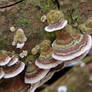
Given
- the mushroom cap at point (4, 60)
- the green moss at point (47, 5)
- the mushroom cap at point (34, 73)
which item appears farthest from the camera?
the green moss at point (47, 5)

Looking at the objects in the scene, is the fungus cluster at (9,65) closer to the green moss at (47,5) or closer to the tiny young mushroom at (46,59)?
the tiny young mushroom at (46,59)

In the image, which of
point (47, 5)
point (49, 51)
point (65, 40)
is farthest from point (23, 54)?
point (47, 5)

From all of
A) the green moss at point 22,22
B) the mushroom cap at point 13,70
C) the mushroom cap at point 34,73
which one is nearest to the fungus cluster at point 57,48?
the mushroom cap at point 34,73

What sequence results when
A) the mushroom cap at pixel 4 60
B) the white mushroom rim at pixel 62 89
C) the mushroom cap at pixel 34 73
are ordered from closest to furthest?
the mushroom cap at pixel 4 60 → the mushroom cap at pixel 34 73 → the white mushroom rim at pixel 62 89

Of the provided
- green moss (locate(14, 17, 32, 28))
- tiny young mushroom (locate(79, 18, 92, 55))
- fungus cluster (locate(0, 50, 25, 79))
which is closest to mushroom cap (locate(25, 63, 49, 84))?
fungus cluster (locate(0, 50, 25, 79))

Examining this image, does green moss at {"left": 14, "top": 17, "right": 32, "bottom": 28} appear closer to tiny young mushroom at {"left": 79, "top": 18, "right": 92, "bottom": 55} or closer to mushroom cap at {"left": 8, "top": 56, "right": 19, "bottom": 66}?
mushroom cap at {"left": 8, "top": 56, "right": 19, "bottom": 66}

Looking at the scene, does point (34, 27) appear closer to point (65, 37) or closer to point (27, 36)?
point (27, 36)
